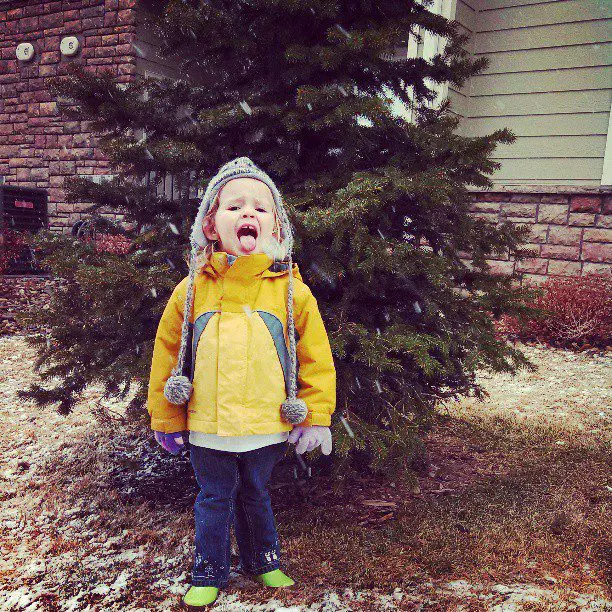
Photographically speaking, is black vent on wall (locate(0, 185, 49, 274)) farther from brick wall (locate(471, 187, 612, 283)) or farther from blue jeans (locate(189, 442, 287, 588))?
blue jeans (locate(189, 442, 287, 588))

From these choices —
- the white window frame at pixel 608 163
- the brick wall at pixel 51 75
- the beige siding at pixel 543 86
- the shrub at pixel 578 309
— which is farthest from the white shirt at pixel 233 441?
the brick wall at pixel 51 75

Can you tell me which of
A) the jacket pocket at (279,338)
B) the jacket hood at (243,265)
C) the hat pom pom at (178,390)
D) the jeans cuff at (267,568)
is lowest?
the jeans cuff at (267,568)

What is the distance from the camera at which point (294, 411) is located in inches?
77.7

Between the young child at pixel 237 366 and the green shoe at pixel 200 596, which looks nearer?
the young child at pixel 237 366

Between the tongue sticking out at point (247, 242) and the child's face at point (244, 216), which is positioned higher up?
the child's face at point (244, 216)

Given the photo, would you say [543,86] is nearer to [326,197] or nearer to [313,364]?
[326,197]

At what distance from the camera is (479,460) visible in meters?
3.60

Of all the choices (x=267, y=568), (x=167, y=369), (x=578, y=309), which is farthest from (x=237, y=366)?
(x=578, y=309)

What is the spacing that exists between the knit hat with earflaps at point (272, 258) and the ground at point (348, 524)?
0.75 metres

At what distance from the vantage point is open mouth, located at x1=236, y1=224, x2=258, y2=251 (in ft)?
6.45

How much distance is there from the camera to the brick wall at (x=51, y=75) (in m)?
8.20

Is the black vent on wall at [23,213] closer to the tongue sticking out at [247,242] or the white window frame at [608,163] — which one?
the tongue sticking out at [247,242]

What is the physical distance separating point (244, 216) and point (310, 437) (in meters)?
0.79

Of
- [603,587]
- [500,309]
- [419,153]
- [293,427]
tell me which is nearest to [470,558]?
[603,587]
